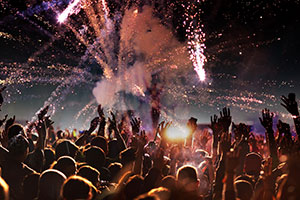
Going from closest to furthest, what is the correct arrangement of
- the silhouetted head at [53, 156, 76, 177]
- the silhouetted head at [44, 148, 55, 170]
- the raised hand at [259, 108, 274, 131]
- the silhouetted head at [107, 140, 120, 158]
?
1. the silhouetted head at [53, 156, 76, 177]
2. the silhouetted head at [44, 148, 55, 170]
3. the raised hand at [259, 108, 274, 131]
4. the silhouetted head at [107, 140, 120, 158]

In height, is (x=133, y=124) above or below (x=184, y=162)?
above

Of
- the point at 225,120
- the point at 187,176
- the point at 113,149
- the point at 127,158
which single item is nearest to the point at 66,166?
the point at 127,158

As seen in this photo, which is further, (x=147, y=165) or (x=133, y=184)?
(x=147, y=165)

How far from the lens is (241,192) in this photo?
8.25 ft

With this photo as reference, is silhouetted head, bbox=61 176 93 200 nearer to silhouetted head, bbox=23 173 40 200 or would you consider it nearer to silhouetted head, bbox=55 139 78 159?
silhouetted head, bbox=23 173 40 200

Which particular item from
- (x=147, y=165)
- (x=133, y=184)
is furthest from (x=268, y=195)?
(x=147, y=165)

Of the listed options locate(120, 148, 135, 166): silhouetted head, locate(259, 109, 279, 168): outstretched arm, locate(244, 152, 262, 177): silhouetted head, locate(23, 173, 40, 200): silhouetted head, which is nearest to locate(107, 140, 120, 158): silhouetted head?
locate(120, 148, 135, 166): silhouetted head

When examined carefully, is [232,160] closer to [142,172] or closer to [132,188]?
[132,188]

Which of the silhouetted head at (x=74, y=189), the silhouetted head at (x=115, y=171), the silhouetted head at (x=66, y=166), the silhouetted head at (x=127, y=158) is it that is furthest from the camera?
the silhouetted head at (x=127, y=158)

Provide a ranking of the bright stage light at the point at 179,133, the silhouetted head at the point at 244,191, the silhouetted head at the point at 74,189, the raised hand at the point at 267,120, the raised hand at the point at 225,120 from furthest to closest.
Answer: the bright stage light at the point at 179,133
the raised hand at the point at 225,120
the raised hand at the point at 267,120
the silhouetted head at the point at 244,191
the silhouetted head at the point at 74,189

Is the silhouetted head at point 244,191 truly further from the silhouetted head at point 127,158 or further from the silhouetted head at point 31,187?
the silhouetted head at point 31,187

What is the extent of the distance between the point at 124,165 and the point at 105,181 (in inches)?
13.3

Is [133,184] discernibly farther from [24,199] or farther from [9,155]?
A: [9,155]

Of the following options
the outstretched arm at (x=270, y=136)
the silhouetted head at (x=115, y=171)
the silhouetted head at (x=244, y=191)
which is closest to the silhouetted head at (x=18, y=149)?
the silhouetted head at (x=115, y=171)
